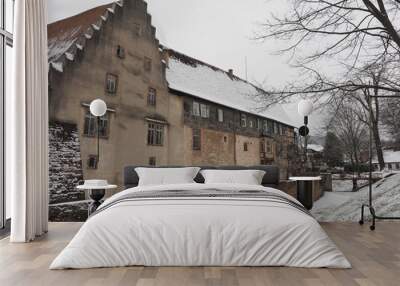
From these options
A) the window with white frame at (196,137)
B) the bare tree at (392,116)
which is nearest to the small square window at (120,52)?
the window with white frame at (196,137)

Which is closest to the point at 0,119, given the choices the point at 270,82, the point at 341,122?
the point at 270,82

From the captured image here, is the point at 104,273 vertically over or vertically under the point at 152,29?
under

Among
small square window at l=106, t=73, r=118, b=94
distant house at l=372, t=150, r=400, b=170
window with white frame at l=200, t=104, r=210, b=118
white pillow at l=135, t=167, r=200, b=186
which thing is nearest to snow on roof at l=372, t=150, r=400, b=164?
distant house at l=372, t=150, r=400, b=170

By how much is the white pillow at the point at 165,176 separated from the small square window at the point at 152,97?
97cm

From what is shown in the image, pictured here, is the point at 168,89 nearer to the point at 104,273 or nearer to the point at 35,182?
the point at 35,182

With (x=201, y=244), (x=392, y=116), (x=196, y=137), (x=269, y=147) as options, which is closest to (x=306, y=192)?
(x=269, y=147)

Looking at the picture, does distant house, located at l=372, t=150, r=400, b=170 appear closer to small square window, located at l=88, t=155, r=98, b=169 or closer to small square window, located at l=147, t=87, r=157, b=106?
small square window, located at l=147, t=87, r=157, b=106

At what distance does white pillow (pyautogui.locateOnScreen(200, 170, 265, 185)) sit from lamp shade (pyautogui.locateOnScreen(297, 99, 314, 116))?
1.03 meters

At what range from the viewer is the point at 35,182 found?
490 cm

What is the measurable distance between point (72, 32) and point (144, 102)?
4.28ft

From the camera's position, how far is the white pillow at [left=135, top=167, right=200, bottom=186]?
17.9 feet

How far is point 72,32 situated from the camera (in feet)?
19.4

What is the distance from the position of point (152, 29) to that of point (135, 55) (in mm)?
466

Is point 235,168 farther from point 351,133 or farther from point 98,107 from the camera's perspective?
point 98,107
